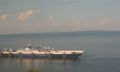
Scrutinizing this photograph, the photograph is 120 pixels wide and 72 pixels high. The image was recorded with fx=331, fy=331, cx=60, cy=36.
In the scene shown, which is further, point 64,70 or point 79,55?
point 79,55

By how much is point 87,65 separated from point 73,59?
12.4 ft

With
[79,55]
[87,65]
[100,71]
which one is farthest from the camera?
[79,55]

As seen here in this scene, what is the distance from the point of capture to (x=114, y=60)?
29359 millimetres

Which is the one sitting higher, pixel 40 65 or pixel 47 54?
pixel 47 54

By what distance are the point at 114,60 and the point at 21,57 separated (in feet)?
30.0

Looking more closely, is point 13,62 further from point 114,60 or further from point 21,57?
point 114,60

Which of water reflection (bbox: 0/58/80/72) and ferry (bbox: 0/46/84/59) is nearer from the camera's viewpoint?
water reflection (bbox: 0/58/80/72)

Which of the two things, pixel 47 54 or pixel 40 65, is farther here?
pixel 47 54

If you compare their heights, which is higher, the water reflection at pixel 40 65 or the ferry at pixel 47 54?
the ferry at pixel 47 54

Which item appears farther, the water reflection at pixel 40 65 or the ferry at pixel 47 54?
the ferry at pixel 47 54

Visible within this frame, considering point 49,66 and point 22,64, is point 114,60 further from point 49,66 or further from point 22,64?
point 22,64

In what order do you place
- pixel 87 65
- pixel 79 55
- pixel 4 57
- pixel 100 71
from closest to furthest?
pixel 100 71
pixel 87 65
pixel 79 55
pixel 4 57

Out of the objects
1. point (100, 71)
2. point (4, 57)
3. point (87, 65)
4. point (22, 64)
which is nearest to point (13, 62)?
point (22, 64)

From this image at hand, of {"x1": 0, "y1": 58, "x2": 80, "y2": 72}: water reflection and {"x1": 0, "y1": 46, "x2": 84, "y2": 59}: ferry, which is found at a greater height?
{"x1": 0, "y1": 46, "x2": 84, "y2": 59}: ferry
